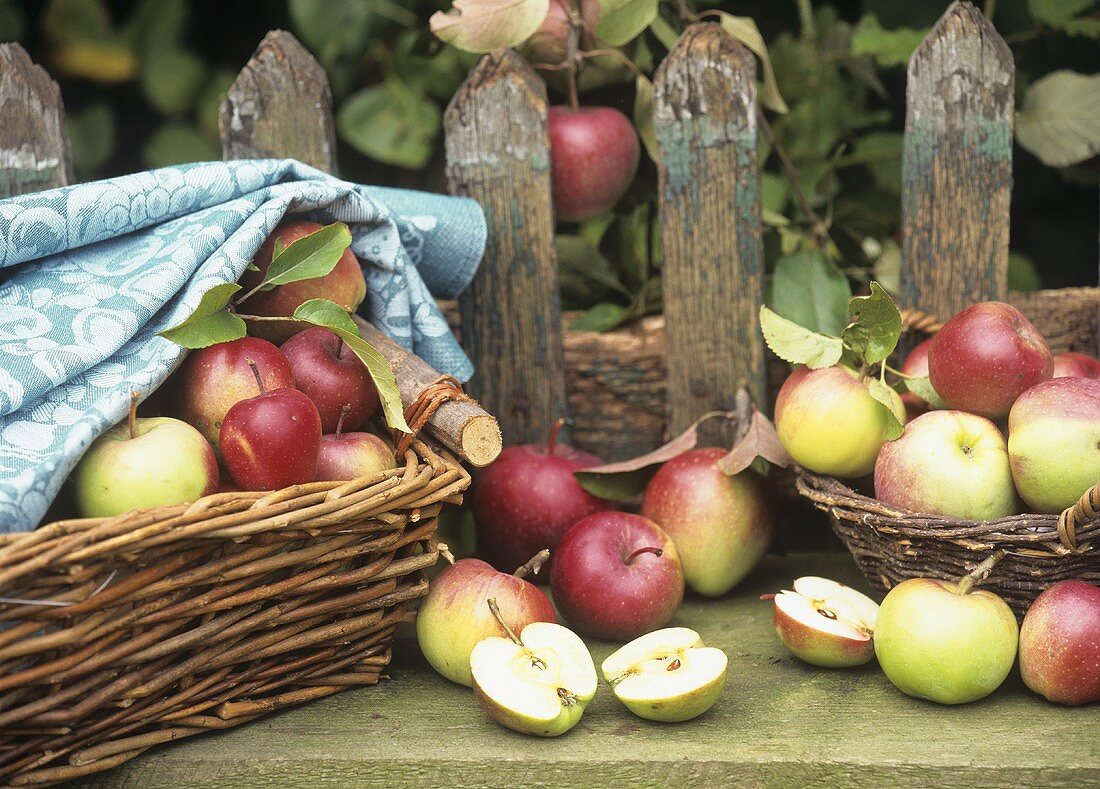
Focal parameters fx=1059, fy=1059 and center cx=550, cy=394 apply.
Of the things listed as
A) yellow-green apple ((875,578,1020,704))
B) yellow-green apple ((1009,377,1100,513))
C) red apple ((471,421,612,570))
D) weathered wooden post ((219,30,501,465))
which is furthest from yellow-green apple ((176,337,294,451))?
yellow-green apple ((1009,377,1100,513))

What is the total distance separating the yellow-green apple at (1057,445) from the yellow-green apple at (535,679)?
1.91 feet

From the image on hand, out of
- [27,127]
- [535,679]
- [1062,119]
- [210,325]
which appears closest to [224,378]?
[210,325]

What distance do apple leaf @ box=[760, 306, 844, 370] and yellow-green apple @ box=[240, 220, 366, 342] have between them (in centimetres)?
60

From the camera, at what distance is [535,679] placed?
48.8 inches

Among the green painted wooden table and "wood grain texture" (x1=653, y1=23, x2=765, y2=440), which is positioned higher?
"wood grain texture" (x1=653, y1=23, x2=765, y2=440)

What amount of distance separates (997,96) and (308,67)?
116 cm

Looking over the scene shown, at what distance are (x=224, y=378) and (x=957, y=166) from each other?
1.24 meters

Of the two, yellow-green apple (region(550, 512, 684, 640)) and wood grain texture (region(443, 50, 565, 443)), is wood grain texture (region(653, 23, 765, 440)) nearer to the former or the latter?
wood grain texture (region(443, 50, 565, 443))

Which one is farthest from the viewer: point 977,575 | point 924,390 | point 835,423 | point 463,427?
point 924,390

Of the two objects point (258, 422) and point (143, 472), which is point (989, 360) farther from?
point (143, 472)

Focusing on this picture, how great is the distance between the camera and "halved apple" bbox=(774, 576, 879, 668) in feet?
4.43

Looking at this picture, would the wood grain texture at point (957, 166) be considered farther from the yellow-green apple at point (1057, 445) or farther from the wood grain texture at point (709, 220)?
the yellow-green apple at point (1057, 445)

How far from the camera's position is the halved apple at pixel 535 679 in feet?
3.91

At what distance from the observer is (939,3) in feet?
7.14
